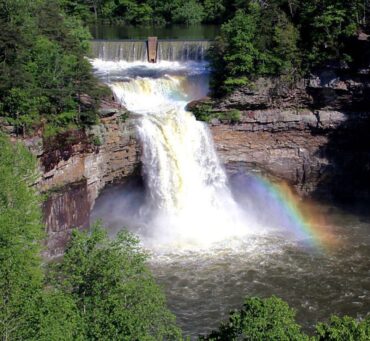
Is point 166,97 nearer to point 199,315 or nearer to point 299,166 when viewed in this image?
point 299,166

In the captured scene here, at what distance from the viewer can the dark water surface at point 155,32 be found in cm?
5919

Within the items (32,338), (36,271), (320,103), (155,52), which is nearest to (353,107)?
(320,103)

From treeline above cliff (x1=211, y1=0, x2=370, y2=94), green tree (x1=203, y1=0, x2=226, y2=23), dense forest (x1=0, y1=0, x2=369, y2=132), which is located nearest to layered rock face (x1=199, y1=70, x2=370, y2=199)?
treeline above cliff (x1=211, y1=0, x2=370, y2=94)

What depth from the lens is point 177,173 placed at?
38656mm

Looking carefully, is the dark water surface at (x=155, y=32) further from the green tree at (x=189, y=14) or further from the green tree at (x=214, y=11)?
the green tree at (x=214, y=11)

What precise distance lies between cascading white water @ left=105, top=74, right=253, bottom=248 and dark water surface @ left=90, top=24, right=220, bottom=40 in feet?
64.0

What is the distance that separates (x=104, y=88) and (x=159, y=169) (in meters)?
5.93

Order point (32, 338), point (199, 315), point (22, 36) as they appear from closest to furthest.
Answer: point (32, 338)
point (199, 315)
point (22, 36)

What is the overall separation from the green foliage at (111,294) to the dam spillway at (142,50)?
29.6 metres

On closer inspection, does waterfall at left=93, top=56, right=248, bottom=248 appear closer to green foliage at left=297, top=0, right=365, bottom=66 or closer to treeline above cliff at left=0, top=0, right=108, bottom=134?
treeline above cliff at left=0, top=0, right=108, bottom=134

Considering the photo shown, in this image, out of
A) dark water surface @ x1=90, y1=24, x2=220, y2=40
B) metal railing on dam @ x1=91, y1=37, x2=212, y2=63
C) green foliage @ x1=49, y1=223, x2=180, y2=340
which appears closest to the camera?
green foliage @ x1=49, y1=223, x2=180, y2=340

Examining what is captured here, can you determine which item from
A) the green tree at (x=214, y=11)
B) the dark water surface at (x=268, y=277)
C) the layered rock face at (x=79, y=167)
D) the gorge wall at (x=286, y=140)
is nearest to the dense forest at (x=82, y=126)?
the layered rock face at (x=79, y=167)

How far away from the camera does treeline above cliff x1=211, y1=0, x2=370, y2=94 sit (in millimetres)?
39562

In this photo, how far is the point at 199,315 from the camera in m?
28.2
